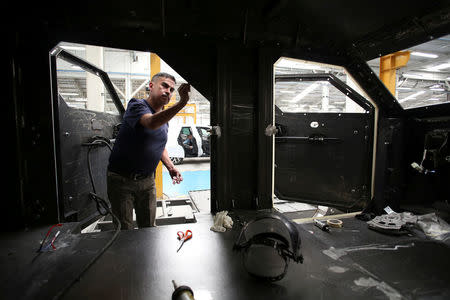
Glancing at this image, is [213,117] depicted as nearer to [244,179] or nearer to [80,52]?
[244,179]

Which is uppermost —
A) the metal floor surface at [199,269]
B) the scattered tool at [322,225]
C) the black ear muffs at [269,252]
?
the black ear muffs at [269,252]

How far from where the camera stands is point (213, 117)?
1789 millimetres

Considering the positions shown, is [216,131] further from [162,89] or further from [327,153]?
[327,153]

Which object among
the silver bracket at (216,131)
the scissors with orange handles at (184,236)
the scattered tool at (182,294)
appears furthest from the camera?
the silver bracket at (216,131)

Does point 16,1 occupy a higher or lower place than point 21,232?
higher

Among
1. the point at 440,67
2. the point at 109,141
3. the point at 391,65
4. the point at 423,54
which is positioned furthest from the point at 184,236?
the point at 440,67

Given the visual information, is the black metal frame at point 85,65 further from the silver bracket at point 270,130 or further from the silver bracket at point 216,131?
the silver bracket at point 270,130

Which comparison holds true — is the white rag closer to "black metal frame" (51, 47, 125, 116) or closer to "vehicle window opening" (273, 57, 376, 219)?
"vehicle window opening" (273, 57, 376, 219)

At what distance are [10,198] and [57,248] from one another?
53cm

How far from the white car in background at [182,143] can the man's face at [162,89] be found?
5839 millimetres

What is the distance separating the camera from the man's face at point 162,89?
74.2 inches

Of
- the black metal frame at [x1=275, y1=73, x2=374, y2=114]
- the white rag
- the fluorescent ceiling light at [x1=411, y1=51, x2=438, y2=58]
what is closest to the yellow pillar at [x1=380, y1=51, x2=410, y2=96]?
the fluorescent ceiling light at [x1=411, y1=51, x2=438, y2=58]

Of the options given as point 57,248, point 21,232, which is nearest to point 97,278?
point 57,248

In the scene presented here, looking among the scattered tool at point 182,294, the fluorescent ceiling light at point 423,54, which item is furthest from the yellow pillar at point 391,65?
the scattered tool at point 182,294
